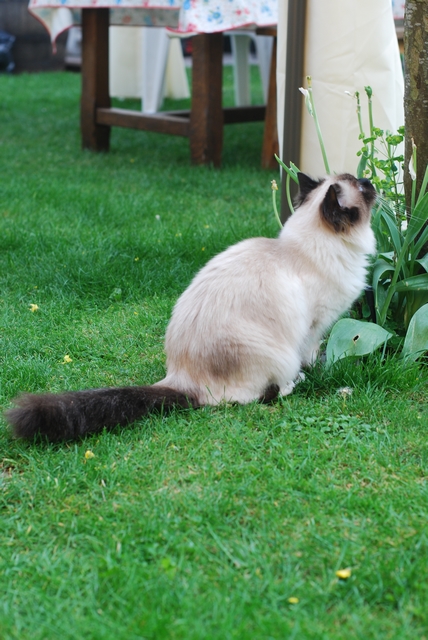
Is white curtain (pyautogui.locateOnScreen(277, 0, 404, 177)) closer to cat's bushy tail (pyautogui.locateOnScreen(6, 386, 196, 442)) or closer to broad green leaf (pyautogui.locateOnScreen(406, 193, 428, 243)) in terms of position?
broad green leaf (pyautogui.locateOnScreen(406, 193, 428, 243))

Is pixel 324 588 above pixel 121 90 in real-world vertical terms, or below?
below

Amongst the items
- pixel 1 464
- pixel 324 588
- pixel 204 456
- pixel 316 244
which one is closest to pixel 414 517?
pixel 324 588

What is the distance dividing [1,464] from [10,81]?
1030cm

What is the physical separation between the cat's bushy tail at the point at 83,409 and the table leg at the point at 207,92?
11.7 feet

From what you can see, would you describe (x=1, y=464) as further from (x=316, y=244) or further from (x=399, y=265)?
(x=399, y=265)

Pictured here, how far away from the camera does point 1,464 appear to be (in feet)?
6.93

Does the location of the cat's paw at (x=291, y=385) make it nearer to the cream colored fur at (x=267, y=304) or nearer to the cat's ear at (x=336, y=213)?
the cream colored fur at (x=267, y=304)

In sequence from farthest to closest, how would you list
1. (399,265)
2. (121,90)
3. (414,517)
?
1. (121,90)
2. (399,265)
3. (414,517)

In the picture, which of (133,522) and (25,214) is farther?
(25,214)

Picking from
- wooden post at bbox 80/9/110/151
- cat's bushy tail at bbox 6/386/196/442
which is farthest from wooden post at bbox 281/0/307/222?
wooden post at bbox 80/9/110/151

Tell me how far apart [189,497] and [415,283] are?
49.0 inches

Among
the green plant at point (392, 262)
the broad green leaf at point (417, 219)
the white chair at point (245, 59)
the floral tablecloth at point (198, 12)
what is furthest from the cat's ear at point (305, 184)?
the white chair at point (245, 59)

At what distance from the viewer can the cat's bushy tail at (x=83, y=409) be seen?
1.99m

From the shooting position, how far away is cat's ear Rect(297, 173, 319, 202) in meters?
2.54
